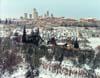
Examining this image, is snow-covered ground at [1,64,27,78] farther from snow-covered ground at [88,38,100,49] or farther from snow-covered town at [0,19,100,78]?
snow-covered ground at [88,38,100,49]

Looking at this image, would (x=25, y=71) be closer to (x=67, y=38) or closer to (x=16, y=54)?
(x=16, y=54)

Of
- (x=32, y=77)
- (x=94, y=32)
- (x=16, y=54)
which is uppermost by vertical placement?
(x=94, y=32)

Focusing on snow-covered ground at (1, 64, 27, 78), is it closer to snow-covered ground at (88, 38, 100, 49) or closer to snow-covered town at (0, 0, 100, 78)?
snow-covered town at (0, 0, 100, 78)

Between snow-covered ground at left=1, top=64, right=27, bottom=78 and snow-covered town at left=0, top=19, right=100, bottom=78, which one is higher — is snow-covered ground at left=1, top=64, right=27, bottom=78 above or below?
below

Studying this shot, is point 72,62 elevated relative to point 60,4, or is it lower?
lower

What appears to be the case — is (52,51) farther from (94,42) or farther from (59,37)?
(94,42)

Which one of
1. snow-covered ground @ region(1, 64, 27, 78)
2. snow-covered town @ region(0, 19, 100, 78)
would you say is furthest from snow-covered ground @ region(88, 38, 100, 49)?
snow-covered ground @ region(1, 64, 27, 78)

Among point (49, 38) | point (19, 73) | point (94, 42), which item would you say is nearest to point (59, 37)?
point (49, 38)

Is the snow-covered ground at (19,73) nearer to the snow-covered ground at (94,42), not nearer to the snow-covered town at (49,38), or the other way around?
the snow-covered town at (49,38)

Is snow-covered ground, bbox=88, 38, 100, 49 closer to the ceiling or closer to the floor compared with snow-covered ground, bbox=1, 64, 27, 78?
closer to the ceiling

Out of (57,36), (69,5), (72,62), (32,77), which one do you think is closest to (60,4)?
(69,5)
